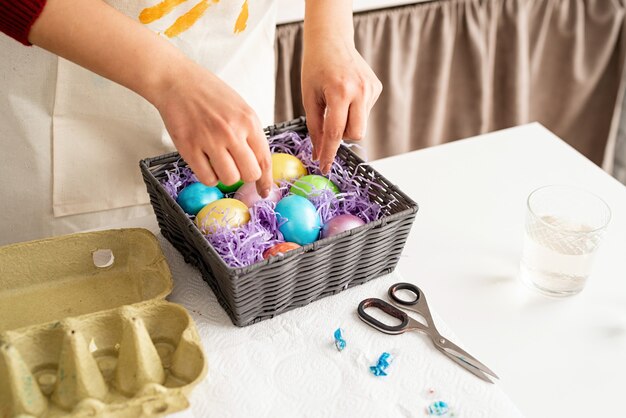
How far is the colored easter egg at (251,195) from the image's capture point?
2.84 feet

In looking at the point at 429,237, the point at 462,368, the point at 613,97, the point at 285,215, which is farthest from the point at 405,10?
the point at 462,368

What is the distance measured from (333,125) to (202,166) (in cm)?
19

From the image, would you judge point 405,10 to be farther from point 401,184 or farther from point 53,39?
point 53,39

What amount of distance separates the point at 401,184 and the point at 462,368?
0.38m

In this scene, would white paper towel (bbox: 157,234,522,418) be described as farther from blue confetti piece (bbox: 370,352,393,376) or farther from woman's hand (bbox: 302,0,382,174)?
woman's hand (bbox: 302,0,382,174)

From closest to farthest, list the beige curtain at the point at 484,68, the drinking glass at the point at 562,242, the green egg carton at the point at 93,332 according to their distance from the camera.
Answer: the green egg carton at the point at 93,332 < the drinking glass at the point at 562,242 < the beige curtain at the point at 484,68

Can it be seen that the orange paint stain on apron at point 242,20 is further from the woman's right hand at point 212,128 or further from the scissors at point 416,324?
the scissors at point 416,324

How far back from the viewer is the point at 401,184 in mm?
1064

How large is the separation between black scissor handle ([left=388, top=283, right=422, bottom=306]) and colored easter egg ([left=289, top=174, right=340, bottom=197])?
0.48ft

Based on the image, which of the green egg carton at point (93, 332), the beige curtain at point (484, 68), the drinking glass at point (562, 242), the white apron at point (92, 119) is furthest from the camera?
the beige curtain at point (484, 68)

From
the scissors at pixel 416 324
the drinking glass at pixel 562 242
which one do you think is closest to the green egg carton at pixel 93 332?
the scissors at pixel 416 324

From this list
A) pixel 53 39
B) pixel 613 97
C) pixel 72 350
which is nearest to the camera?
pixel 72 350

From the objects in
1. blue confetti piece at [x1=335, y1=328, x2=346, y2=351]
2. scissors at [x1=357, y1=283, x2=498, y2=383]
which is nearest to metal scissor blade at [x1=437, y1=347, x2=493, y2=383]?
scissors at [x1=357, y1=283, x2=498, y2=383]

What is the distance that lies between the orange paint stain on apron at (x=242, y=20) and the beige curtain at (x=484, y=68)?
547 mm
